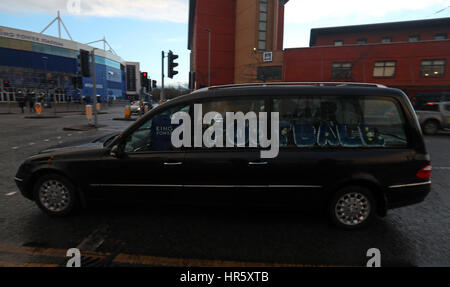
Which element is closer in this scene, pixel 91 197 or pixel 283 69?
pixel 91 197

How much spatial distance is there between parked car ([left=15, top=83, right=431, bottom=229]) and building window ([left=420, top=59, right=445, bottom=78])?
32.1 m

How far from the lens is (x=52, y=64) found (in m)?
62.0

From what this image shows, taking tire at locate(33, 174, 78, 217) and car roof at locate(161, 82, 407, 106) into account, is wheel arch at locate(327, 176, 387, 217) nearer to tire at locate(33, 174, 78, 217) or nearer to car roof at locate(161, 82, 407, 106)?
car roof at locate(161, 82, 407, 106)

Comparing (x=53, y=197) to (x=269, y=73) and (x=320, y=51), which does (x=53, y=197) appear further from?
(x=269, y=73)

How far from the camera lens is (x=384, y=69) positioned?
29391 millimetres

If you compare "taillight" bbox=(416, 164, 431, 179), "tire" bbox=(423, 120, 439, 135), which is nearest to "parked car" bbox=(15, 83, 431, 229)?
"taillight" bbox=(416, 164, 431, 179)

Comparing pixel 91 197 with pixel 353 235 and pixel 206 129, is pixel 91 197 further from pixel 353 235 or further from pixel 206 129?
pixel 353 235

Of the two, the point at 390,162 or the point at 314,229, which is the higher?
the point at 390,162

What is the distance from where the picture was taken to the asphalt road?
9.17 ft

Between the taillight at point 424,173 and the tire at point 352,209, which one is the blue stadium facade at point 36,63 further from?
the taillight at point 424,173

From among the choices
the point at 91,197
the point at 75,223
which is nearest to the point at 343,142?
the point at 91,197

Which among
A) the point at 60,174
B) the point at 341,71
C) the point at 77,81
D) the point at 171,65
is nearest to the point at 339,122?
the point at 60,174
